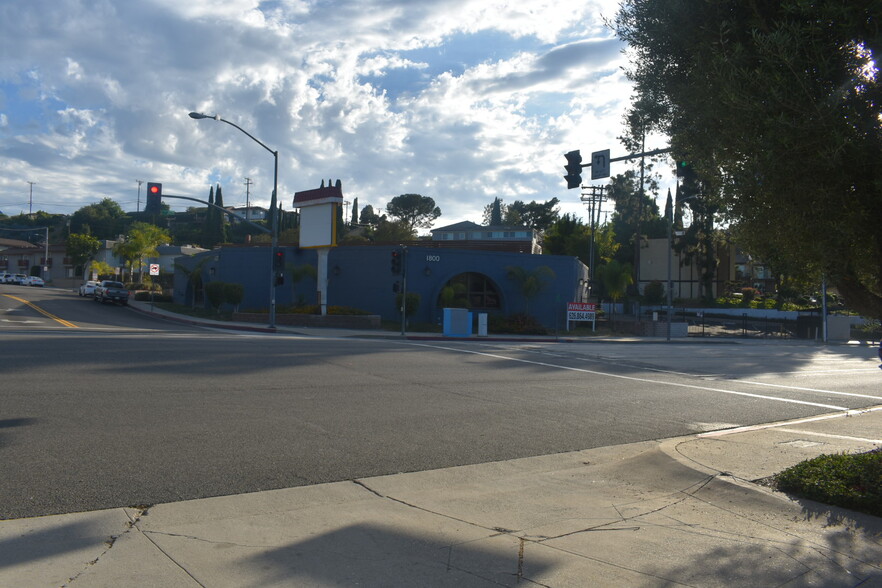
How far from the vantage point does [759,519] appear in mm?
6184

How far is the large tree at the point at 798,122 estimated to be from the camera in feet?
21.3

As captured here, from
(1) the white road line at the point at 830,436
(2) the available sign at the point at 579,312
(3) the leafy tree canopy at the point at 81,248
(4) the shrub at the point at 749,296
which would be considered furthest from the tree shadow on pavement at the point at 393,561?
(3) the leafy tree canopy at the point at 81,248

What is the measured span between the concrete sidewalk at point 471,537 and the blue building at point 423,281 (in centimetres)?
3054

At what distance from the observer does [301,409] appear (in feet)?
35.3

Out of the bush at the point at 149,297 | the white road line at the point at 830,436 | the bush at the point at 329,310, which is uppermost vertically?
the bush at the point at 149,297

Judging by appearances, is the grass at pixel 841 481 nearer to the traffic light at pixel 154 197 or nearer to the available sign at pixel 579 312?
the traffic light at pixel 154 197

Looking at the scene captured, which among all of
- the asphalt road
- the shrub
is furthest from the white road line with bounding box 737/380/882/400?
the shrub

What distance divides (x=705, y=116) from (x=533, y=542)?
16.3ft

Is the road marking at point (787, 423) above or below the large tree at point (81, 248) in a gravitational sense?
below

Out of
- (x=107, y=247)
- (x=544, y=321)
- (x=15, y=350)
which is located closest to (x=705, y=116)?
(x=15, y=350)

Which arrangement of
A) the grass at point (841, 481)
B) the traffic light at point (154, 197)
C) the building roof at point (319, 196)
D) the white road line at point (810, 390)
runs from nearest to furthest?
1. the grass at point (841, 481)
2. the white road line at point (810, 390)
3. the traffic light at point (154, 197)
4. the building roof at point (319, 196)

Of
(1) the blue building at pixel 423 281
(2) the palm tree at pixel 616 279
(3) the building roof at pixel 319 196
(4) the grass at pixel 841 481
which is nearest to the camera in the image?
(4) the grass at pixel 841 481

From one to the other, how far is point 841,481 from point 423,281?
32278 mm

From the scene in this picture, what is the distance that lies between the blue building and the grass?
30711 millimetres
